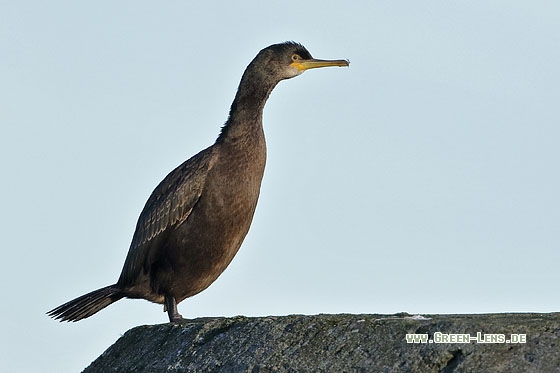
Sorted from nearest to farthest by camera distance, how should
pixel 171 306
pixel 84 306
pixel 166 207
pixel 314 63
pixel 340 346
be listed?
pixel 340 346 < pixel 171 306 < pixel 166 207 < pixel 84 306 < pixel 314 63

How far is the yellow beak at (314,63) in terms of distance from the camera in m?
9.48

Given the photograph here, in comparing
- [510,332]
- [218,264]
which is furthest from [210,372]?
[218,264]

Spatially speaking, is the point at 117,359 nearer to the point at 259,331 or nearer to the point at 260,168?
the point at 259,331

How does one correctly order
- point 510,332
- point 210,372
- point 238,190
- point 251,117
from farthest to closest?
point 251,117
point 238,190
point 210,372
point 510,332

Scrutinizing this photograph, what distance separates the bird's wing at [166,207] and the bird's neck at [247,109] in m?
0.30

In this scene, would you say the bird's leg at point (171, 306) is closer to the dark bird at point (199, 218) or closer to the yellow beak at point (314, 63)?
the dark bird at point (199, 218)

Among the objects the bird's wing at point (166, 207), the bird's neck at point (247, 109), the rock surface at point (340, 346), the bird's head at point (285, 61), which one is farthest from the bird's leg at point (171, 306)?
the rock surface at point (340, 346)

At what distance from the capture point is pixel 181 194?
8570 mm

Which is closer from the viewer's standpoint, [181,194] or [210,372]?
[210,372]

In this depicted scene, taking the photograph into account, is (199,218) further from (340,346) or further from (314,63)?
(340,346)

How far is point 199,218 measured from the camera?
28.0 feet

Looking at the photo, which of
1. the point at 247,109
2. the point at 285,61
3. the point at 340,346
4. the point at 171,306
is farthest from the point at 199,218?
the point at 340,346

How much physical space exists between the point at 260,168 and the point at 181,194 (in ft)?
2.45

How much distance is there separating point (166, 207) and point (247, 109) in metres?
1.20
